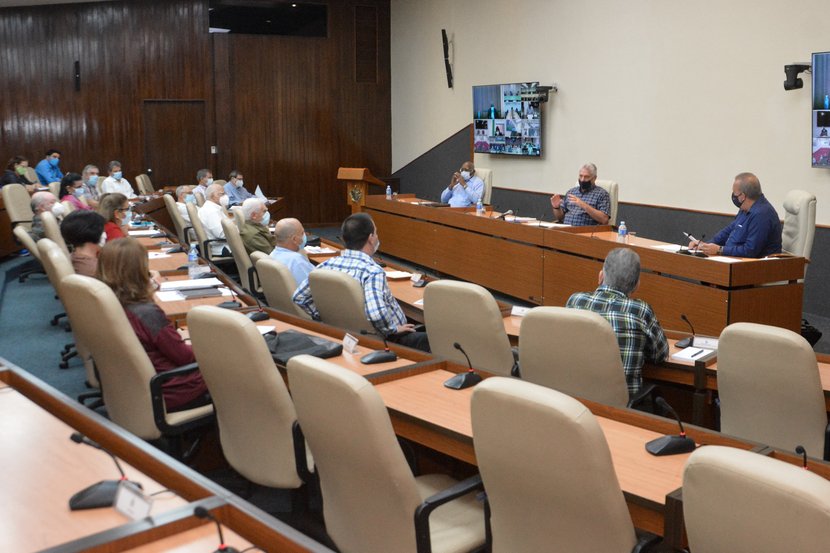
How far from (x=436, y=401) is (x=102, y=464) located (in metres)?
1.16

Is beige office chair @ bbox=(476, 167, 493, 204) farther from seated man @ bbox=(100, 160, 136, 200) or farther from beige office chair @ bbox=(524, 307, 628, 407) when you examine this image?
beige office chair @ bbox=(524, 307, 628, 407)

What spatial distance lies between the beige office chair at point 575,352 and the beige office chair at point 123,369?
1386 mm

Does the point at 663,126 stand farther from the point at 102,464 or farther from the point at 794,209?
the point at 102,464

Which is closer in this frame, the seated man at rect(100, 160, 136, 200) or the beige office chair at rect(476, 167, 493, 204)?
the beige office chair at rect(476, 167, 493, 204)

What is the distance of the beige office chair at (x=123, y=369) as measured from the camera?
3.27 meters

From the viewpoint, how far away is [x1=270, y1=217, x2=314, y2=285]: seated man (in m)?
5.54

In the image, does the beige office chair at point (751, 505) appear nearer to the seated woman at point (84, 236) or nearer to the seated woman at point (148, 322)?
the seated woman at point (148, 322)

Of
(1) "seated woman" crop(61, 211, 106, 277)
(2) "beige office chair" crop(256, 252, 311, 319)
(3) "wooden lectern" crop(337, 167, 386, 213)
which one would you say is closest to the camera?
(2) "beige office chair" crop(256, 252, 311, 319)

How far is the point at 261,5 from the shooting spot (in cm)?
1425

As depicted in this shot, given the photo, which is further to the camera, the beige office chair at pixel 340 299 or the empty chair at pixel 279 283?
the empty chair at pixel 279 283

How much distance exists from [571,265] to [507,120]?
4838 mm

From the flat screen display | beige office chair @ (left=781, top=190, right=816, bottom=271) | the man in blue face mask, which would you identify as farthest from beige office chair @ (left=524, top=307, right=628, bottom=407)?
the man in blue face mask

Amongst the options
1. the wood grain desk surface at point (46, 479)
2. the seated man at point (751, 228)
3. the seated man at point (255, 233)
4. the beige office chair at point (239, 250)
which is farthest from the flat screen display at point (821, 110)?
the wood grain desk surface at point (46, 479)

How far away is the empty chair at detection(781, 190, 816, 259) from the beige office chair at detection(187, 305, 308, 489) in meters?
4.63
